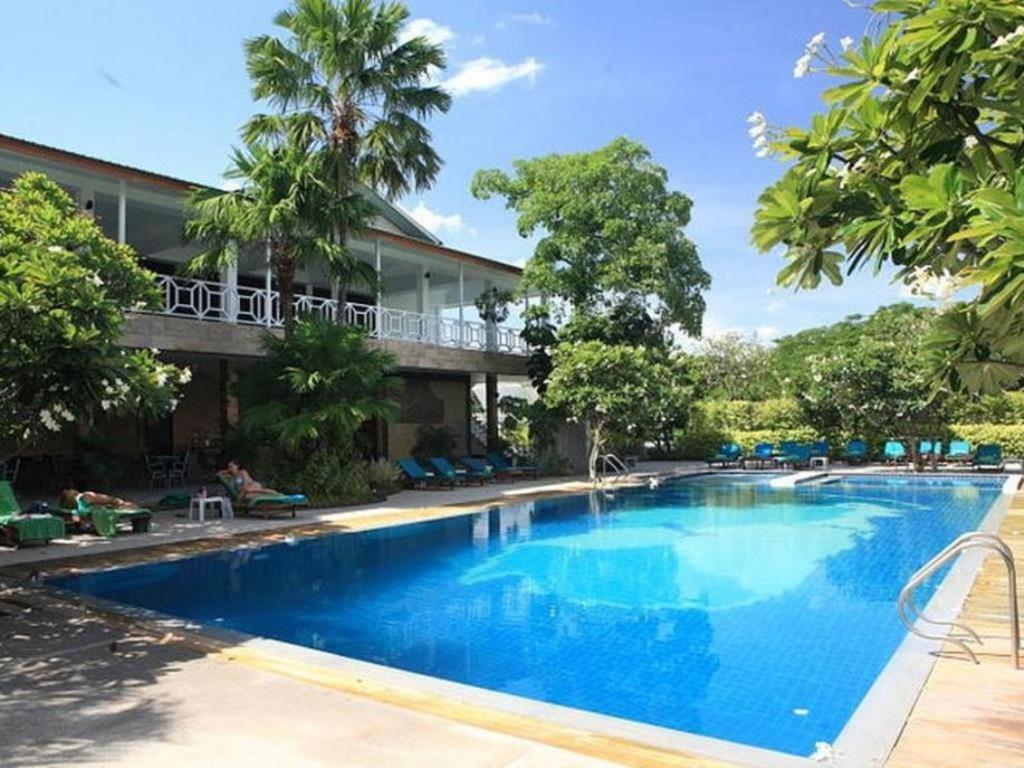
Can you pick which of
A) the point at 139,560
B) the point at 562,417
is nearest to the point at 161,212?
the point at 139,560

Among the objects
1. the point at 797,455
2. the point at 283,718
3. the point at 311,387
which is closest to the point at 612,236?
the point at 797,455

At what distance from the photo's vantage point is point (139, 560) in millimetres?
10812

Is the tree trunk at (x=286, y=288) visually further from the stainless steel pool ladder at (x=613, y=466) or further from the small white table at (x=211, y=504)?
the stainless steel pool ladder at (x=613, y=466)

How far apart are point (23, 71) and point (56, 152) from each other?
295cm

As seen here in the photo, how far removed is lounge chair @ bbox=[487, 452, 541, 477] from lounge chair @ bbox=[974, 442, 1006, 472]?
14246mm

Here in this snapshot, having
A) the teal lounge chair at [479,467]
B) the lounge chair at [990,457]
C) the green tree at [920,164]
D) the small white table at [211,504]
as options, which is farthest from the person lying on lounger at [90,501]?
the lounge chair at [990,457]

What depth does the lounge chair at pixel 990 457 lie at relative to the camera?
25.2 metres

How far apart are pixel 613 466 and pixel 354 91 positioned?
15491mm

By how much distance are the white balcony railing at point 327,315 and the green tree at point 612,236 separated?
7.29 ft

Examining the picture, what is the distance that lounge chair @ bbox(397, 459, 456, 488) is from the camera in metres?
21.3

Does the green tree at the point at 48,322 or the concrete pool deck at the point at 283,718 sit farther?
the green tree at the point at 48,322

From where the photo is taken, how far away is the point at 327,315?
72.1 feet

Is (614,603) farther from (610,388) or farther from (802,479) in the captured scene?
(802,479)

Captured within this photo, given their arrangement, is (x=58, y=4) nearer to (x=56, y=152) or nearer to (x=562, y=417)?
(x=56, y=152)
